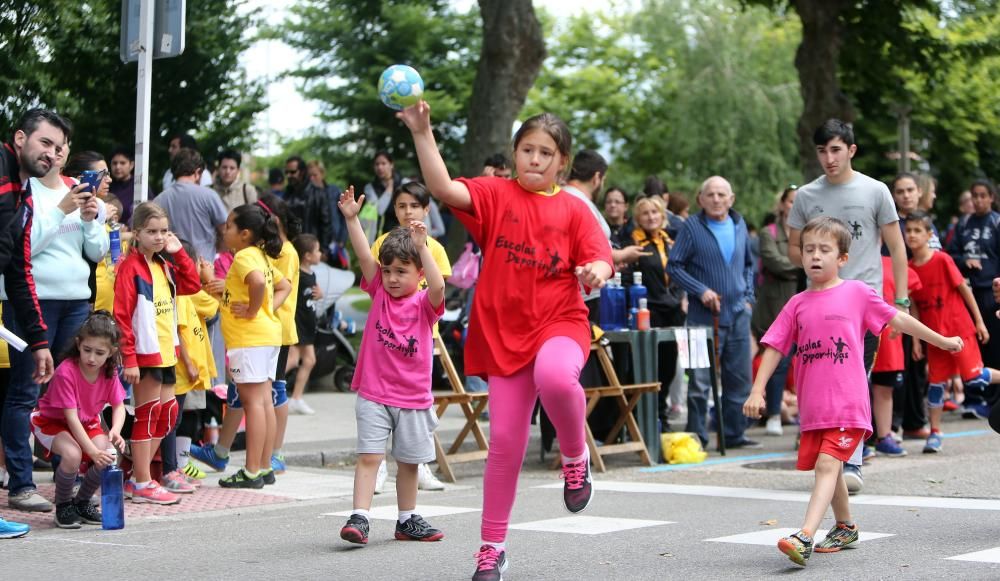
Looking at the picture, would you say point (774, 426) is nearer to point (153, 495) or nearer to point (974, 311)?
point (974, 311)

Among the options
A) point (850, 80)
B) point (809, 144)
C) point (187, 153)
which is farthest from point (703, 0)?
point (187, 153)

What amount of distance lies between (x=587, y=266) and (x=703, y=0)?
43547 millimetres

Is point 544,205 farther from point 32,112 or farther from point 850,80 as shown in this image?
point 850,80

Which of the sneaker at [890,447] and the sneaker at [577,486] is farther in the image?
the sneaker at [890,447]

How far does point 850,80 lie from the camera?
25.2m

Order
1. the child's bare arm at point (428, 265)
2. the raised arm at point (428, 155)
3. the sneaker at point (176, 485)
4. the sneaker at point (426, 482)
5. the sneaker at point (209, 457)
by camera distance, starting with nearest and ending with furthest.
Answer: the raised arm at point (428, 155), the child's bare arm at point (428, 265), the sneaker at point (176, 485), the sneaker at point (426, 482), the sneaker at point (209, 457)

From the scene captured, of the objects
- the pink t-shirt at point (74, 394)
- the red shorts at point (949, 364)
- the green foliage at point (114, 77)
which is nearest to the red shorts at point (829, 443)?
the pink t-shirt at point (74, 394)

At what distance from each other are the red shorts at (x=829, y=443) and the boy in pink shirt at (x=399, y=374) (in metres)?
1.84

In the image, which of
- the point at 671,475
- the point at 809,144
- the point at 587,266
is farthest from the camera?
the point at 809,144

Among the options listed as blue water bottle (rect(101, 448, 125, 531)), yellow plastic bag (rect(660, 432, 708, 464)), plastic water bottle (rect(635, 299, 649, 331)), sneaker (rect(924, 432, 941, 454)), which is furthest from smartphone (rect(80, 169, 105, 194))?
sneaker (rect(924, 432, 941, 454))

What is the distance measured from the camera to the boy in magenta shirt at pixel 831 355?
636 centimetres

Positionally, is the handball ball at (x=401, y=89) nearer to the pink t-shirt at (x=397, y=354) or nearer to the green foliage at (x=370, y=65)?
the pink t-shirt at (x=397, y=354)

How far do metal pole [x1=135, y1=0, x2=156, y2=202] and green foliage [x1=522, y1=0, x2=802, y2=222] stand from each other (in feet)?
109

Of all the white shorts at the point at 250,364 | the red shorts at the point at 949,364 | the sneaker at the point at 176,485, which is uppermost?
the white shorts at the point at 250,364
